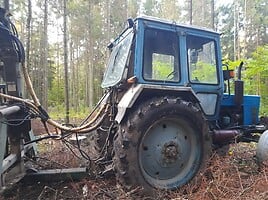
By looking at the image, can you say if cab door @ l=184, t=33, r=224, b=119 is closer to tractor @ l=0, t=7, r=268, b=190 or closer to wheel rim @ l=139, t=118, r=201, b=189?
tractor @ l=0, t=7, r=268, b=190

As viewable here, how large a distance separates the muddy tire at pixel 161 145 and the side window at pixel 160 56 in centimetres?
50

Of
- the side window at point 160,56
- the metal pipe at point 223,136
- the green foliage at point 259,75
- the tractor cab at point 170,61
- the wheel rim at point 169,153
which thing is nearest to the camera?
the wheel rim at point 169,153

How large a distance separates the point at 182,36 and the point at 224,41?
23.2 meters

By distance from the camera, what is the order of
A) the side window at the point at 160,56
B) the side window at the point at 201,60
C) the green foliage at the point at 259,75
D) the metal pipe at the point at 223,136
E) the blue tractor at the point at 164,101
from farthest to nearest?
1. the green foliage at the point at 259,75
2. the metal pipe at the point at 223,136
3. the side window at the point at 201,60
4. the side window at the point at 160,56
5. the blue tractor at the point at 164,101

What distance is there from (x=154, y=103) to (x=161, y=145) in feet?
2.02

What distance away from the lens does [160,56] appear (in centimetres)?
423

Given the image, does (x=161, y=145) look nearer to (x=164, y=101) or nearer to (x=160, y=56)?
(x=164, y=101)

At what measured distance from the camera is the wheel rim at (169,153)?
146 inches

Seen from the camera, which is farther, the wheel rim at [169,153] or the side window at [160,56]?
the side window at [160,56]

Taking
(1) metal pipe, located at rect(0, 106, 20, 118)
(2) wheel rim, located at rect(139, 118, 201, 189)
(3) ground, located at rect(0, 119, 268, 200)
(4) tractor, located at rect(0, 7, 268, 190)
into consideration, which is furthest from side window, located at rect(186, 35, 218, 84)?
(1) metal pipe, located at rect(0, 106, 20, 118)

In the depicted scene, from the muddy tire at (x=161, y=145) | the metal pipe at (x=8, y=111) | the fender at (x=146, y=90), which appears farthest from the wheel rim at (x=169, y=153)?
the metal pipe at (x=8, y=111)

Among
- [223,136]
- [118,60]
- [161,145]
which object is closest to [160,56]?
[118,60]

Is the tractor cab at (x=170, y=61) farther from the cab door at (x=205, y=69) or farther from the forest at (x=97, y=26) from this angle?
the forest at (x=97, y=26)

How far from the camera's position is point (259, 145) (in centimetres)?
437
